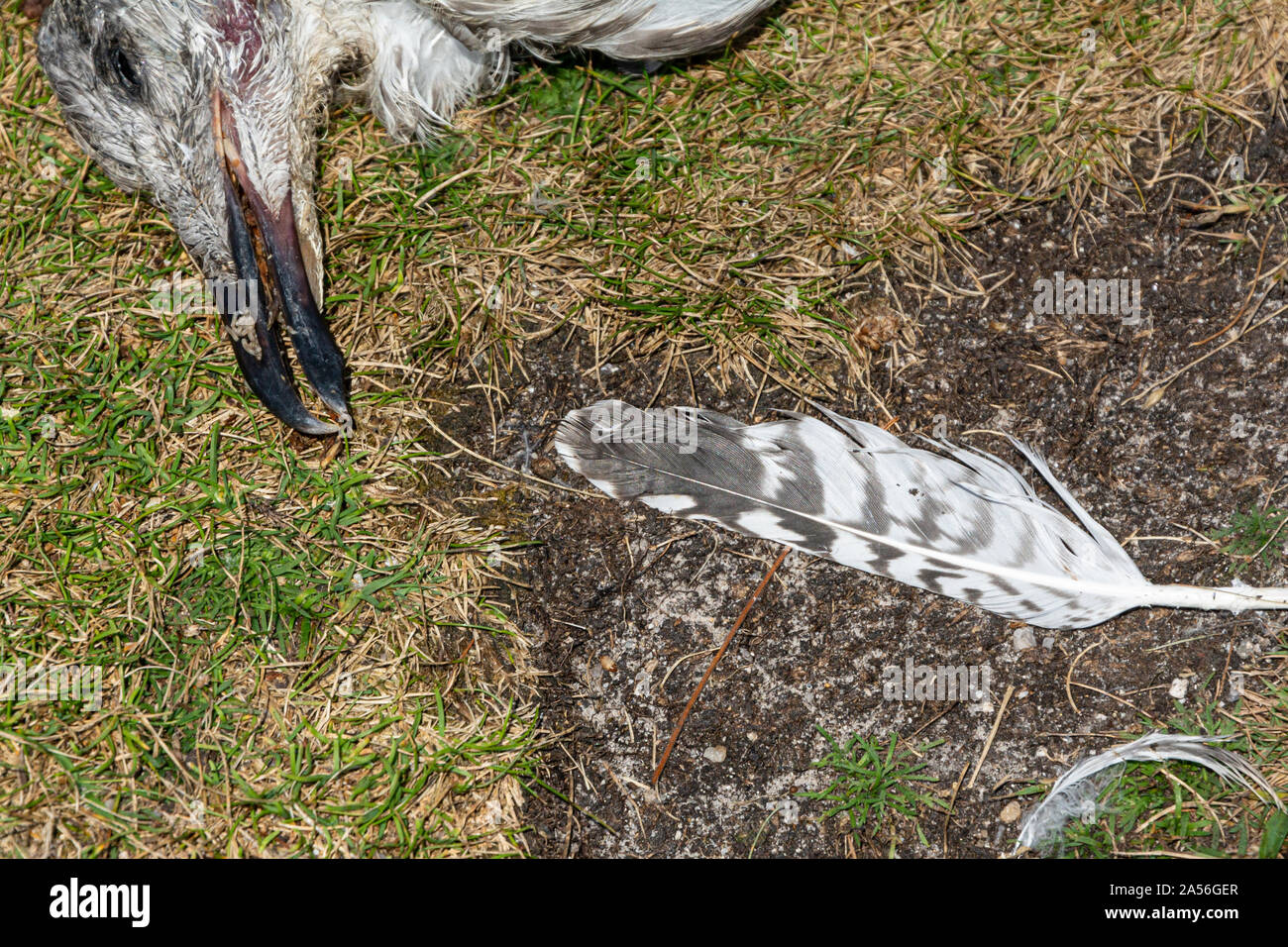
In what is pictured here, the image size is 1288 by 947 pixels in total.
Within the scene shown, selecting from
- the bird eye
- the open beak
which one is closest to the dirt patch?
the open beak

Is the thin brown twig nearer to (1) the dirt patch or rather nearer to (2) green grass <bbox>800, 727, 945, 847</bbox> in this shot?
(1) the dirt patch

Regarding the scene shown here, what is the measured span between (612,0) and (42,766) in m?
2.53

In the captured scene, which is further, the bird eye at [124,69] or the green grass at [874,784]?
the bird eye at [124,69]

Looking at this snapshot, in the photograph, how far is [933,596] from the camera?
2273 mm

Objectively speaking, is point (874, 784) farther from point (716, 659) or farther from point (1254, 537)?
point (1254, 537)

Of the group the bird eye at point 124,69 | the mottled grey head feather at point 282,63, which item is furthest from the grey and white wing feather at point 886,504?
the bird eye at point 124,69

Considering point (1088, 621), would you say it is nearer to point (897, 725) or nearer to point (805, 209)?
point (897, 725)

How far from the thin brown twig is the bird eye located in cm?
212

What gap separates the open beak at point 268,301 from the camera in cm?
222

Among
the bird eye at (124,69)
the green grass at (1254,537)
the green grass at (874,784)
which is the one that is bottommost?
the green grass at (874,784)

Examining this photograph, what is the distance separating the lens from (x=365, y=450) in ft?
7.93

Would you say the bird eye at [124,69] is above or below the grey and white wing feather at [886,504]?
above

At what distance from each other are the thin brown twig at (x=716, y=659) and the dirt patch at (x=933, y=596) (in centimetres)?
2

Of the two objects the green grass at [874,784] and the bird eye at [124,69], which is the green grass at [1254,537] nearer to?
the green grass at [874,784]
